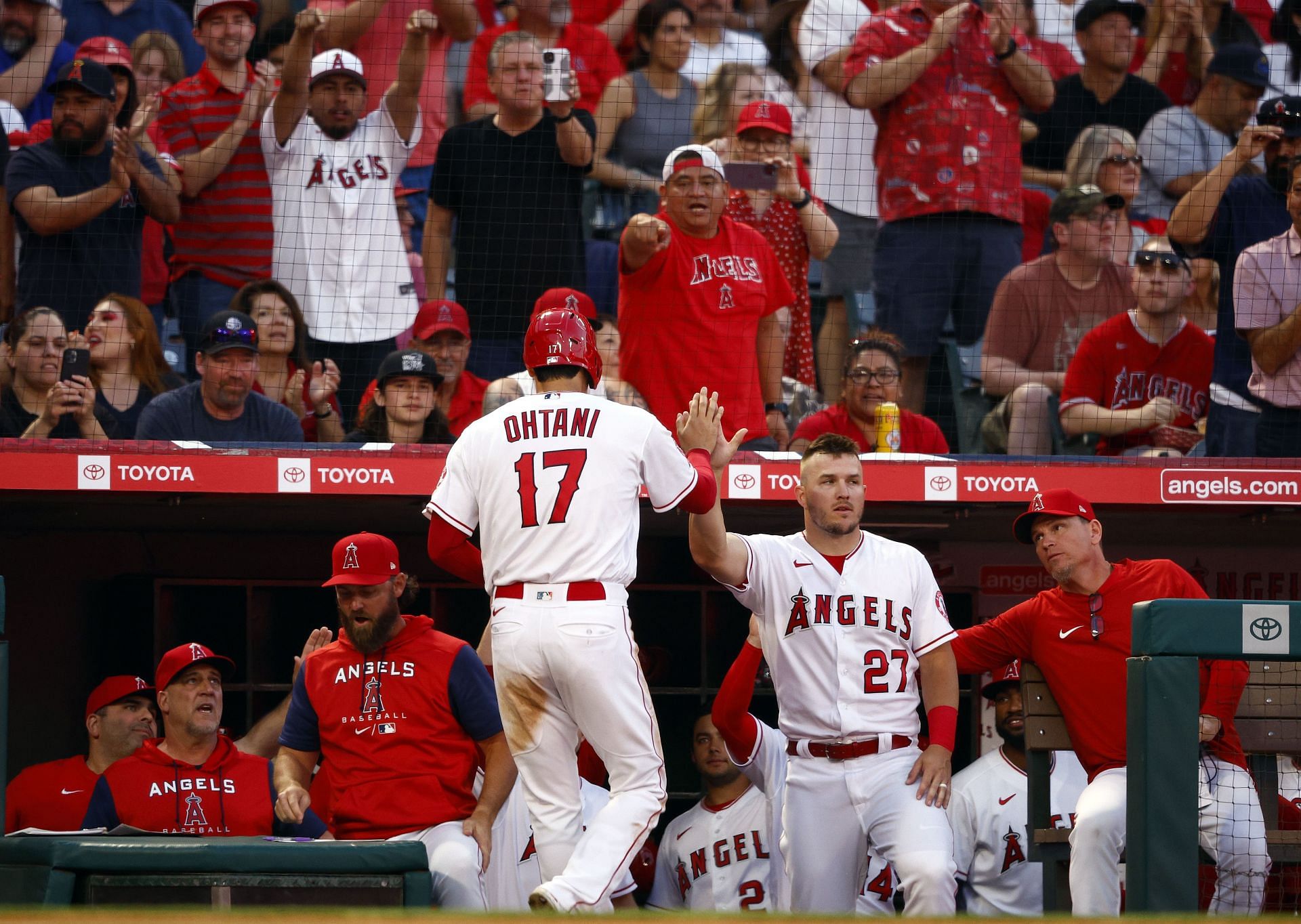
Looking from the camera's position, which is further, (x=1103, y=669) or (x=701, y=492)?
(x=1103, y=669)

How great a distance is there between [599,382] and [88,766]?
239 centimetres

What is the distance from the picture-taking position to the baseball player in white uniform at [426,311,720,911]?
13.2 ft

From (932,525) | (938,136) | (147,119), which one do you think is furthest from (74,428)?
(938,136)

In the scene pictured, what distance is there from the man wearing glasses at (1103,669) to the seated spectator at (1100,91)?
3.61 m

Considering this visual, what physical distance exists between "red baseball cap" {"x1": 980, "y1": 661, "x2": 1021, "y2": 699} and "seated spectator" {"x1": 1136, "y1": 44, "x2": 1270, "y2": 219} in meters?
2.86

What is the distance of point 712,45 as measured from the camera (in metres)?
8.21

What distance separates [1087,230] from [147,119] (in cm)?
416

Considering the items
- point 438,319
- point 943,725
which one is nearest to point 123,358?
point 438,319

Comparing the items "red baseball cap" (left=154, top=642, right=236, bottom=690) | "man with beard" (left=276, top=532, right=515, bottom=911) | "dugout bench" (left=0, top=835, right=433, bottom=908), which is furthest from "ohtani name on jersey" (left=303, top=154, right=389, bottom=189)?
"dugout bench" (left=0, top=835, right=433, bottom=908)

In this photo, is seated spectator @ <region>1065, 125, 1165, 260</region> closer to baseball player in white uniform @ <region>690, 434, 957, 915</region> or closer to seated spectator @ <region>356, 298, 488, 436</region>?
seated spectator @ <region>356, 298, 488, 436</region>

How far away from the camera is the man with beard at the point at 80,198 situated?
6531 millimetres

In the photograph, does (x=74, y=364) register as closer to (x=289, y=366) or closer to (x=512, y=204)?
(x=289, y=366)

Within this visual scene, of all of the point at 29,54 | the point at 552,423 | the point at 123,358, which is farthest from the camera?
the point at 29,54

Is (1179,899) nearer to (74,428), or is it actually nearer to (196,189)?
(74,428)
